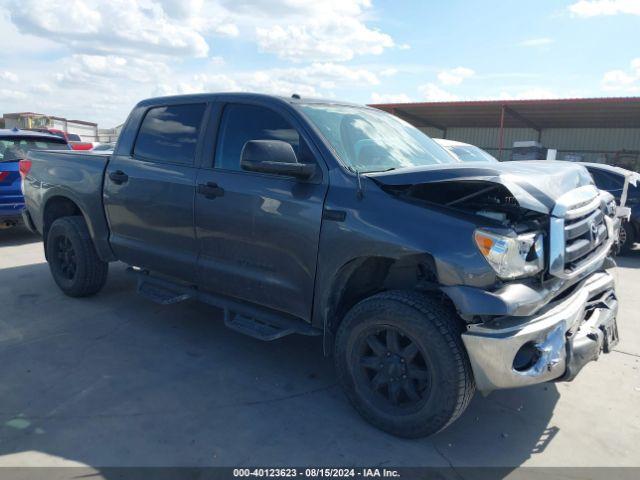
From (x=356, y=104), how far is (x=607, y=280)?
2.24m

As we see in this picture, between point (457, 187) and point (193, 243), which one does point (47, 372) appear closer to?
point (193, 243)

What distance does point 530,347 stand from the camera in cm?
262

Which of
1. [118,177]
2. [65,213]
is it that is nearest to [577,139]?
[65,213]

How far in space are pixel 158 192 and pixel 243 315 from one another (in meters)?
1.24

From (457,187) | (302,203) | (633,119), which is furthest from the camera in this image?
(633,119)

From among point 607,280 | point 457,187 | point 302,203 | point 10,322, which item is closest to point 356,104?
point 302,203

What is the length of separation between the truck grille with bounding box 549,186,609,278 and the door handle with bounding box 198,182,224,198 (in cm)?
219

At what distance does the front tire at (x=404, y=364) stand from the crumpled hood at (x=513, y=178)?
66 cm

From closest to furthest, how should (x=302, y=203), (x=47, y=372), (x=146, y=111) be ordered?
(x=302, y=203) < (x=47, y=372) < (x=146, y=111)

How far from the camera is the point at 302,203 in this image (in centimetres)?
324

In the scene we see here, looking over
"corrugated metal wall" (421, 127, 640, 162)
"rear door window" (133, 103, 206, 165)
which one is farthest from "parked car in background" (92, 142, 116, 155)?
"corrugated metal wall" (421, 127, 640, 162)

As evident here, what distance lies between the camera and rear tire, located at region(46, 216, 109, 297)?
5.01m

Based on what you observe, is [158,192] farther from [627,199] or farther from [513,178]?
[627,199]

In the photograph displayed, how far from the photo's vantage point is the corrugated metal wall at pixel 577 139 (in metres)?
22.8
